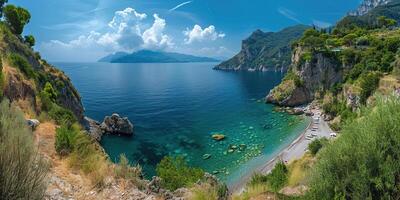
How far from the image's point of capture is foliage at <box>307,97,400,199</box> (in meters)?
6.86

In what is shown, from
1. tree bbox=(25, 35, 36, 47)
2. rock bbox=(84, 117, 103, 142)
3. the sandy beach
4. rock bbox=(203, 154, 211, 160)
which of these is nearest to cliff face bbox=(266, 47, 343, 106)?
the sandy beach

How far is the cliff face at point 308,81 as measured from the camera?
84031mm

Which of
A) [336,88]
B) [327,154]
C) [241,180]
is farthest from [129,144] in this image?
[336,88]

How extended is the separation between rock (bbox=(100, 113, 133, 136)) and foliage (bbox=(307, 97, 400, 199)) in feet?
176

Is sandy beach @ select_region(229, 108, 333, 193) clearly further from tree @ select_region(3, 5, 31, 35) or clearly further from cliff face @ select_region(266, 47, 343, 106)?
tree @ select_region(3, 5, 31, 35)

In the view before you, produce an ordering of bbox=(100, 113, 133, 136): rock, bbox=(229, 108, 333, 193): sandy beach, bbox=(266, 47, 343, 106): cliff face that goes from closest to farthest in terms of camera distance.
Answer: bbox=(229, 108, 333, 193): sandy beach → bbox=(100, 113, 133, 136): rock → bbox=(266, 47, 343, 106): cliff face

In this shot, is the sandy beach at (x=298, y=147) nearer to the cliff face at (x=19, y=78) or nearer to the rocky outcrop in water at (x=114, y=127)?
the cliff face at (x=19, y=78)

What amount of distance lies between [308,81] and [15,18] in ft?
253

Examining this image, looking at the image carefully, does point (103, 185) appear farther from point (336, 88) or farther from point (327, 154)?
point (336, 88)

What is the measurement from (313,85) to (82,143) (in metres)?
87.2

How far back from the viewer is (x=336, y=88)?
252ft

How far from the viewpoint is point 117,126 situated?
5906cm

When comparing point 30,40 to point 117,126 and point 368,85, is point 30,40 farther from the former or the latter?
point 368,85

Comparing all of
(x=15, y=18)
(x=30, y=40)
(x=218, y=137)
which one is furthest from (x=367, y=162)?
(x=30, y=40)
